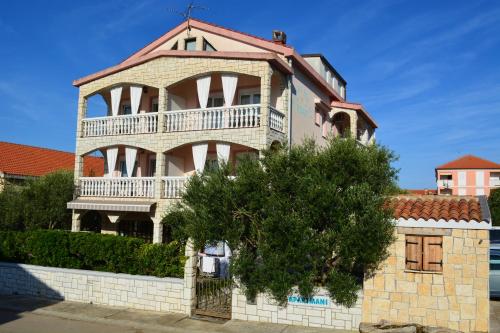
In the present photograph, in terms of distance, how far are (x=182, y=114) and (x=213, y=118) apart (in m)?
1.70

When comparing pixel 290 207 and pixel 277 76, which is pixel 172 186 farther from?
pixel 290 207

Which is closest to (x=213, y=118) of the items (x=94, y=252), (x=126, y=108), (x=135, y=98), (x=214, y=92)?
(x=214, y=92)

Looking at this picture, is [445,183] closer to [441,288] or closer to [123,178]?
[123,178]

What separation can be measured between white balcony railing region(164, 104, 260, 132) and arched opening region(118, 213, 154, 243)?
5.21 metres

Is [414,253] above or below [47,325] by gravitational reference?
above

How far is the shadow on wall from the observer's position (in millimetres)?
15034

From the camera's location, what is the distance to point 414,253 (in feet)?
38.2

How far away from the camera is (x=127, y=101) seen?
81.4 feet

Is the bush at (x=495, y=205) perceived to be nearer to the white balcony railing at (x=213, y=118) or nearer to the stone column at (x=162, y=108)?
the white balcony railing at (x=213, y=118)

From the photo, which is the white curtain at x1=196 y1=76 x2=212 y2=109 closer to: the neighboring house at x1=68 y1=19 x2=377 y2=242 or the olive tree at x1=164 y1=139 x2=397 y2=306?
the neighboring house at x1=68 y1=19 x2=377 y2=242

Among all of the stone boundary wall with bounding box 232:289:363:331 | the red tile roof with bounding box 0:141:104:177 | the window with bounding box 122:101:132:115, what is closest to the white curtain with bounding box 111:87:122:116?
the window with bounding box 122:101:132:115

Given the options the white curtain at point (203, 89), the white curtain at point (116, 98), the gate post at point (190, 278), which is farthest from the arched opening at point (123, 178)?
the gate post at point (190, 278)

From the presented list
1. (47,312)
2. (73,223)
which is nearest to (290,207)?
(47,312)

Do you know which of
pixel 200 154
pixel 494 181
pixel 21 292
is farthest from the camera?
pixel 494 181
